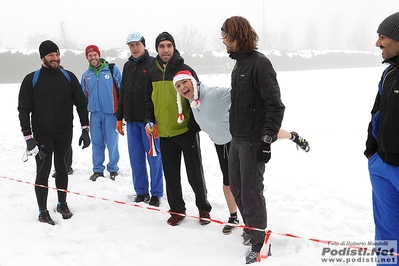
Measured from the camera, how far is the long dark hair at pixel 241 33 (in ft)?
9.15

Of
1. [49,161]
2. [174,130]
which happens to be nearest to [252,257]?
[174,130]

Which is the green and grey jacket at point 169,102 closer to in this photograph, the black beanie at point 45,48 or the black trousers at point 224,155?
the black trousers at point 224,155

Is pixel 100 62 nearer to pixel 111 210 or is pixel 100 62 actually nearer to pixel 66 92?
pixel 66 92

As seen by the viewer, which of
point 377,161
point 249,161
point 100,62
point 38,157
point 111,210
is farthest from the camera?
point 100,62

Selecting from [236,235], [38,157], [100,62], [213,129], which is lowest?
[236,235]

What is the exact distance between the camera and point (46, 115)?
373 centimetres

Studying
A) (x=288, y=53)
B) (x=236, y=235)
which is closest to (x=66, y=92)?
(x=236, y=235)

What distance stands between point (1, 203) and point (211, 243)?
114 inches

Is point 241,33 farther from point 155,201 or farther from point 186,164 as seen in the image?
point 155,201

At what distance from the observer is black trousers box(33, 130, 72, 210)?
377cm

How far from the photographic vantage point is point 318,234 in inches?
134

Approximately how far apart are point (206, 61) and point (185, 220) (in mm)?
31687

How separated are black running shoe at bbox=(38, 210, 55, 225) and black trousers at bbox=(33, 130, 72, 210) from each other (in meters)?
0.06

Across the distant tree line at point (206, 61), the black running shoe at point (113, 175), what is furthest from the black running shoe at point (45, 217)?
the distant tree line at point (206, 61)
